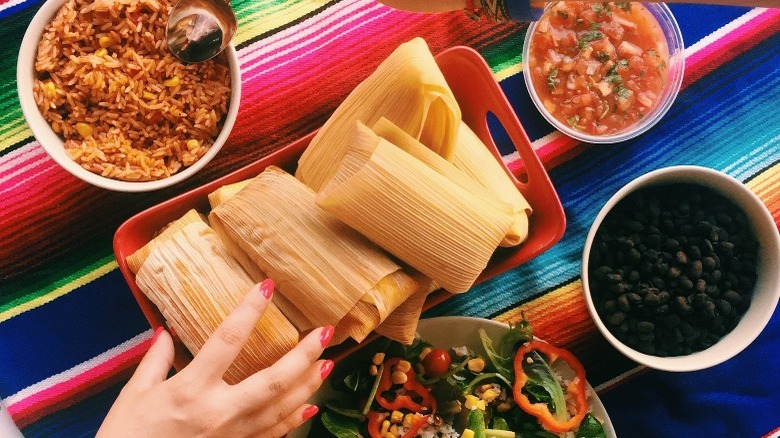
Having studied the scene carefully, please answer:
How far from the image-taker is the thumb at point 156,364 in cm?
122

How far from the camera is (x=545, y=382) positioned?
1.50m

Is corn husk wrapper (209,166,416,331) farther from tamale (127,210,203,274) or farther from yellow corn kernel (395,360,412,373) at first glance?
yellow corn kernel (395,360,412,373)

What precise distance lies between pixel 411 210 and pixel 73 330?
825 mm

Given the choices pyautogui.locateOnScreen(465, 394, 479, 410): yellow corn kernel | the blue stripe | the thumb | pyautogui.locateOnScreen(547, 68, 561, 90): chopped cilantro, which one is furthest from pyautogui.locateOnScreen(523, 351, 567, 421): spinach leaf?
the blue stripe

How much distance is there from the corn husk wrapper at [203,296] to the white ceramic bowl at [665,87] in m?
0.74

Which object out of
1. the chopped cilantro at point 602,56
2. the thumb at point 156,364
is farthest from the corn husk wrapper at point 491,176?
the thumb at point 156,364

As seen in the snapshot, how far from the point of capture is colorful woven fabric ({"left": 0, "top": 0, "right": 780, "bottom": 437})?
1.57 m

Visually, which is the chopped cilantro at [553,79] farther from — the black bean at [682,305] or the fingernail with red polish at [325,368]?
the fingernail with red polish at [325,368]

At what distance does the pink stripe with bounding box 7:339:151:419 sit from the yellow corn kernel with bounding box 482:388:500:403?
72 centimetres

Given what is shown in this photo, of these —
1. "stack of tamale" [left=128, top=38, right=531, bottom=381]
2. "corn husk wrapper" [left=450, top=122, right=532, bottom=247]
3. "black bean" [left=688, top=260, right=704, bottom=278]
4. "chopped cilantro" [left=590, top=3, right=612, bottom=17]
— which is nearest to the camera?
"stack of tamale" [left=128, top=38, right=531, bottom=381]

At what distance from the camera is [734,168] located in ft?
5.50

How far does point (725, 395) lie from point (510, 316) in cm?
52

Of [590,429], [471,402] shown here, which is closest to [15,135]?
[471,402]

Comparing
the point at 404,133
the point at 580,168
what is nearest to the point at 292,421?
the point at 404,133
